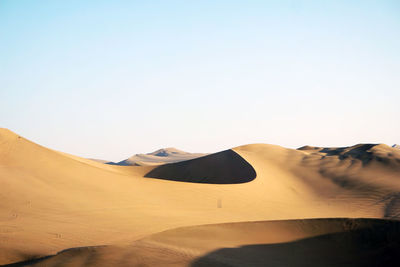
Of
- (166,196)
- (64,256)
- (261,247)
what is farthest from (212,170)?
(64,256)

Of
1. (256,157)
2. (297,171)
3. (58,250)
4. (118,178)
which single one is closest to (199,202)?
(118,178)

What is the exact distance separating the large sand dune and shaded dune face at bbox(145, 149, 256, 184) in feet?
0.26

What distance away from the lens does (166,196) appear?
595 inches

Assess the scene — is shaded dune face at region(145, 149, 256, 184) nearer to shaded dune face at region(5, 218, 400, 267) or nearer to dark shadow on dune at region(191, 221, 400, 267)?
shaded dune face at region(5, 218, 400, 267)

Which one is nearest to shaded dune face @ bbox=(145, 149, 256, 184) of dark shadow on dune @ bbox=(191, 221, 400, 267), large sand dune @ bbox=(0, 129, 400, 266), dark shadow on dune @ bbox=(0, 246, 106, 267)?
large sand dune @ bbox=(0, 129, 400, 266)

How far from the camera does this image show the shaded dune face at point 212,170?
2398 centimetres

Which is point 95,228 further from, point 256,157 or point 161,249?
point 256,157

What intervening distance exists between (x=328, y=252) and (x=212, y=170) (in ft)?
57.2

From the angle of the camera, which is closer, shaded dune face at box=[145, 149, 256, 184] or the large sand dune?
the large sand dune

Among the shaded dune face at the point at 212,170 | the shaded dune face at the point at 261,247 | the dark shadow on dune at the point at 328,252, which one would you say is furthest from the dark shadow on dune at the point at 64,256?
the shaded dune face at the point at 212,170

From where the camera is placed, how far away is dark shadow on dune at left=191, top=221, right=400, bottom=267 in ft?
24.5

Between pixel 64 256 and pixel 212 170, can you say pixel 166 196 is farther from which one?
pixel 212 170

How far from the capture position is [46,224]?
973cm

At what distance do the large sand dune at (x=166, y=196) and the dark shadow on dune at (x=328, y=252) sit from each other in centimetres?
22
